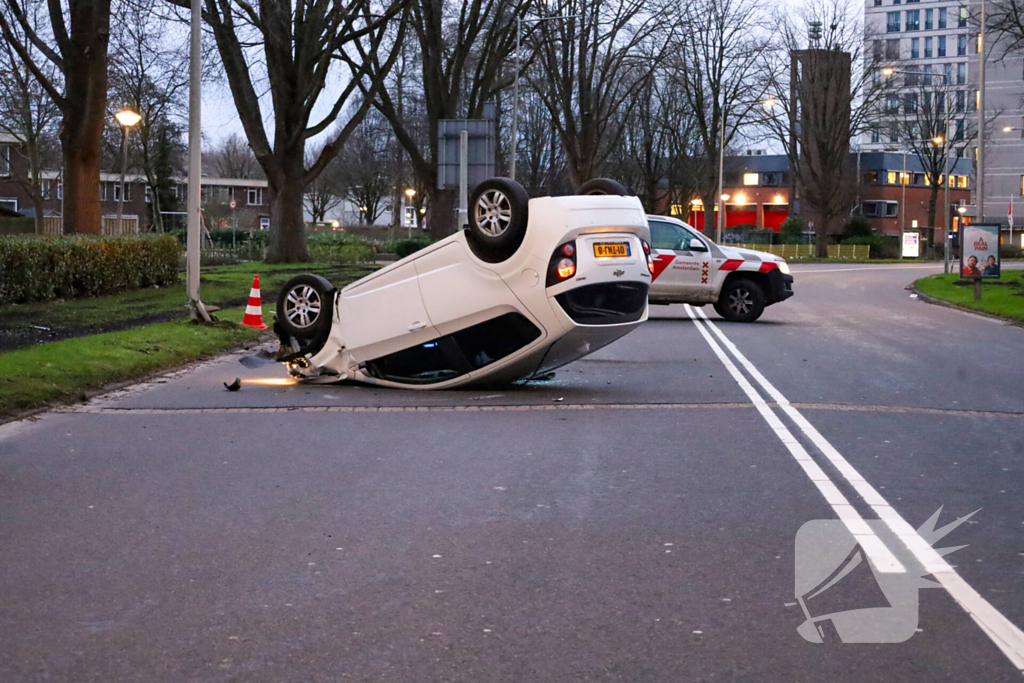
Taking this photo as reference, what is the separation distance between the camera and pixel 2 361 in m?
12.8

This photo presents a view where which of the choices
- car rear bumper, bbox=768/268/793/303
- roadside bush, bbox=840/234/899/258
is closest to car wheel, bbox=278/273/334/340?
car rear bumper, bbox=768/268/793/303

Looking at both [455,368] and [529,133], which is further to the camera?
[529,133]

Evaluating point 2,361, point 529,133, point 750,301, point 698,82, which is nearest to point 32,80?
point 529,133

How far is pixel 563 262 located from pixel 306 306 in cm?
313

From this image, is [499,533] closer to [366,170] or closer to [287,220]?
[287,220]

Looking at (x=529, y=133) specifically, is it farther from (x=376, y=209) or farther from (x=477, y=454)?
(x=477, y=454)

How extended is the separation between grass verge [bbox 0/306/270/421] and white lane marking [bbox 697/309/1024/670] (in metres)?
6.96

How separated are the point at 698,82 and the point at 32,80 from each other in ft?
106

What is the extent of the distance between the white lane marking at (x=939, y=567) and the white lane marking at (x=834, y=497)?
5.2 inches

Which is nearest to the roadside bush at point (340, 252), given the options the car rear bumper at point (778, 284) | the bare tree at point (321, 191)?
the car rear bumper at point (778, 284)

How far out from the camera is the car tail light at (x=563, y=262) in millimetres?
11195

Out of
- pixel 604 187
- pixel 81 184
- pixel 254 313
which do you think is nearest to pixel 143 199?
pixel 81 184

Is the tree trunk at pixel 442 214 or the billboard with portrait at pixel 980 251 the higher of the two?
the tree trunk at pixel 442 214

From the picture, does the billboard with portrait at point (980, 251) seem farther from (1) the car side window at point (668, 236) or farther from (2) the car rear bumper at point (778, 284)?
(1) the car side window at point (668, 236)
